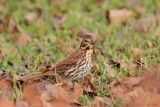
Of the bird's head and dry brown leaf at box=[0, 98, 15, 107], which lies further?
the bird's head

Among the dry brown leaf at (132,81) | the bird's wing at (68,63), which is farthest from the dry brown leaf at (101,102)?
the bird's wing at (68,63)

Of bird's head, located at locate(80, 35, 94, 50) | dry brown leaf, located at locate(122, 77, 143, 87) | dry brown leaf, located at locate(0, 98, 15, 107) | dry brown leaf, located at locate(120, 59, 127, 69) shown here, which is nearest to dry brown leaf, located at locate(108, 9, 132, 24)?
dry brown leaf, located at locate(120, 59, 127, 69)

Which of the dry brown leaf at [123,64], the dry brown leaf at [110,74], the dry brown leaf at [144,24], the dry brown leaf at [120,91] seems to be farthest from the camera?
the dry brown leaf at [144,24]

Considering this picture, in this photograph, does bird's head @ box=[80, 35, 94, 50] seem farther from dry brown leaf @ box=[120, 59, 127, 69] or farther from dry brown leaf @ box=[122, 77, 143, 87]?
dry brown leaf @ box=[122, 77, 143, 87]

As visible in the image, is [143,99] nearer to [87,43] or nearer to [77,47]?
[87,43]

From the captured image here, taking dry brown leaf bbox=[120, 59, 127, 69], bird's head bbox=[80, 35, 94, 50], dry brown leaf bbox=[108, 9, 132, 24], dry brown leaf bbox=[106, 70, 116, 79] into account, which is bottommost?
dry brown leaf bbox=[106, 70, 116, 79]

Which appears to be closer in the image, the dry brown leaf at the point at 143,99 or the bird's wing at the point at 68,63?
the dry brown leaf at the point at 143,99

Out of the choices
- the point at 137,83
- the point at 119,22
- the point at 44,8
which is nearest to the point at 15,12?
the point at 44,8

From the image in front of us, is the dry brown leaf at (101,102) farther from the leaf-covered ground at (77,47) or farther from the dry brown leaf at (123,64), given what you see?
the dry brown leaf at (123,64)

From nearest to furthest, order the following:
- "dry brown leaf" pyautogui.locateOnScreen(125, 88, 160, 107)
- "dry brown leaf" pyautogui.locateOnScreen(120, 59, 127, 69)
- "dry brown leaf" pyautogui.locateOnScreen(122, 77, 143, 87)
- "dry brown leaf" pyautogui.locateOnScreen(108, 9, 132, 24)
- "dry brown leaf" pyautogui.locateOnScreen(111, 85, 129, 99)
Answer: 1. "dry brown leaf" pyautogui.locateOnScreen(125, 88, 160, 107)
2. "dry brown leaf" pyautogui.locateOnScreen(111, 85, 129, 99)
3. "dry brown leaf" pyautogui.locateOnScreen(122, 77, 143, 87)
4. "dry brown leaf" pyautogui.locateOnScreen(120, 59, 127, 69)
5. "dry brown leaf" pyautogui.locateOnScreen(108, 9, 132, 24)
